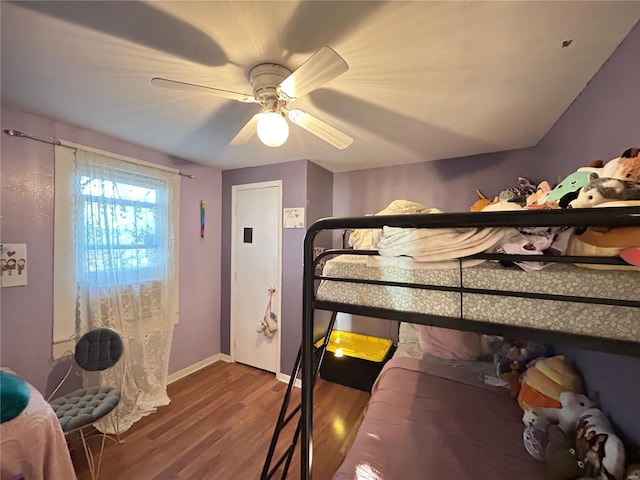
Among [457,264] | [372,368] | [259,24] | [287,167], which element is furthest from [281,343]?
[259,24]

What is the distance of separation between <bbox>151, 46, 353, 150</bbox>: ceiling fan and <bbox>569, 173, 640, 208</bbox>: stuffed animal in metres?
0.91

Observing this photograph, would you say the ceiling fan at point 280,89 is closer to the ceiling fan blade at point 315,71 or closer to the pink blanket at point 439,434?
the ceiling fan blade at point 315,71

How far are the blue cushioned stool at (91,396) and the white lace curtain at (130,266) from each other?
0.64 ft

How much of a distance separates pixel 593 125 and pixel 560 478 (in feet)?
5.54

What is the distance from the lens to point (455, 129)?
6.66 feet

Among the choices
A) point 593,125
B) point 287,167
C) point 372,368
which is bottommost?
point 372,368

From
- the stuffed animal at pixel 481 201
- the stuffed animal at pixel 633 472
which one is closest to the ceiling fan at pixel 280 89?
the stuffed animal at pixel 481 201

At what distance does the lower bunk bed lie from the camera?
3.71ft

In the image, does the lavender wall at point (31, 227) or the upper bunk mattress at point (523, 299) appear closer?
the upper bunk mattress at point (523, 299)

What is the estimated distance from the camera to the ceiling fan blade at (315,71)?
94 cm

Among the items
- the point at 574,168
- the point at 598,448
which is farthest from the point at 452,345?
the point at 574,168

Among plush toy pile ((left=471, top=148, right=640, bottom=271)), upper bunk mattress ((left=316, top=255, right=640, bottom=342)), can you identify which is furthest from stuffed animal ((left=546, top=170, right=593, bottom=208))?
upper bunk mattress ((left=316, top=255, right=640, bottom=342))

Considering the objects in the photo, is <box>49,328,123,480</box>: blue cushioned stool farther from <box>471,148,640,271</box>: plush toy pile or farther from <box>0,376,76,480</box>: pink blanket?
<box>471,148,640,271</box>: plush toy pile

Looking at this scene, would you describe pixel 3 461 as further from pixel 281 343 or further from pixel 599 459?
pixel 599 459
